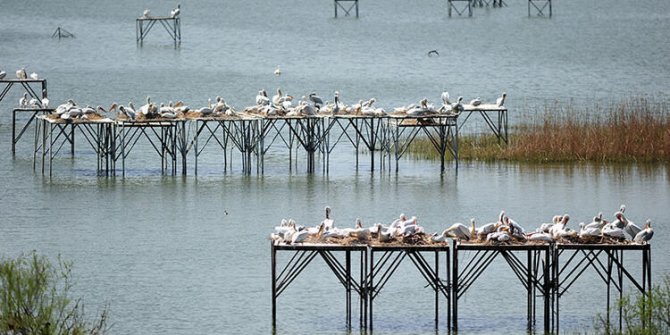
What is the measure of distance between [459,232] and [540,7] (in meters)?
104

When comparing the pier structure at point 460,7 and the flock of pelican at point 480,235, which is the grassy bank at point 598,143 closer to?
the flock of pelican at point 480,235

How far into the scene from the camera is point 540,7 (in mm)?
126812

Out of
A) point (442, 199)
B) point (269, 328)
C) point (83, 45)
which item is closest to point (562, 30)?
point (83, 45)

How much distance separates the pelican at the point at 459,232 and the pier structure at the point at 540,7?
9192 cm

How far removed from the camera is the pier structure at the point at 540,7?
119 m

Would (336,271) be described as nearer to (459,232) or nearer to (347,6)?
(459,232)

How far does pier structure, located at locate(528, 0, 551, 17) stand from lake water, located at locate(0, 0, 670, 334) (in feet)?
73.2

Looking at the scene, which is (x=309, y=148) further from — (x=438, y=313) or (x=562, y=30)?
(x=562, y=30)

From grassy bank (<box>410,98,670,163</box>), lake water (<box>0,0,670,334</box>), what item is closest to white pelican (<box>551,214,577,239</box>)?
lake water (<box>0,0,670,334</box>)

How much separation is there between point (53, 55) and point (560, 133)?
4847 centimetres

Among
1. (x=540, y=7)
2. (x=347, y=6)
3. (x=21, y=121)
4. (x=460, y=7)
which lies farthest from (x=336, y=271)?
(x=460, y=7)

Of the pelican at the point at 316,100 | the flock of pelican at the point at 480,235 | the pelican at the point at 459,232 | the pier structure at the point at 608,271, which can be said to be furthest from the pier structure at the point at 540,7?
the pelican at the point at 459,232

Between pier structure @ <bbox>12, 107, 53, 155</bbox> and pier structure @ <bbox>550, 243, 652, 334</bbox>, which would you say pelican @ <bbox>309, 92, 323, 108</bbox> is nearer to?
pier structure @ <bbox>12, 107, 53, 155</bbox>

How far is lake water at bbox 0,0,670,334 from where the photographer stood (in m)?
28.7
